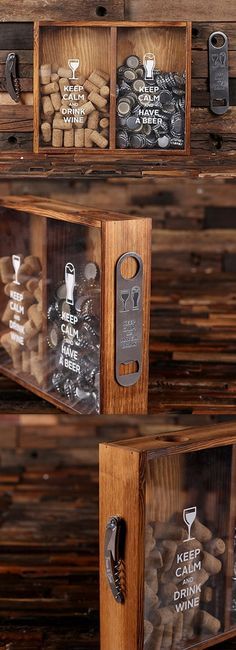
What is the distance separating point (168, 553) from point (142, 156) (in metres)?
0.77

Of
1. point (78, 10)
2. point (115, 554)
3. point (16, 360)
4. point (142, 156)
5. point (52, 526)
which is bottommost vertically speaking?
point (52, 526)

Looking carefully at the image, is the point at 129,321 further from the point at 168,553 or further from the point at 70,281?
the point at 168,553

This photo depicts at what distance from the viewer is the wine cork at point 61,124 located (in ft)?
6.25

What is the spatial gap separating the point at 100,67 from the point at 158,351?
0.67m

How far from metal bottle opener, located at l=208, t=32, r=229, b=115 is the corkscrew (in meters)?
0.86

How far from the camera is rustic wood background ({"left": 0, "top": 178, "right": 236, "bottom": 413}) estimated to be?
1974 millimetres

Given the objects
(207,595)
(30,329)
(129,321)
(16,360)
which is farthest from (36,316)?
(207,595)

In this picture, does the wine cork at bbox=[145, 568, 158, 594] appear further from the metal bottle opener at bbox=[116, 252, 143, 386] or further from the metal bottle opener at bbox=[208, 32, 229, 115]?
the metal bottle opener at bbox=[208, 32, 229, 115]

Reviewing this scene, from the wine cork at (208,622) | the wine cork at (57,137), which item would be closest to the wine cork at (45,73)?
the wine cork at (57,137)

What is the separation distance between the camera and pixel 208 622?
1.88 meters

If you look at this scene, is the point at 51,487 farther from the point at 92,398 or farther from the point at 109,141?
the point at 109,141

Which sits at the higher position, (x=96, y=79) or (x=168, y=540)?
(x=96, y=79)

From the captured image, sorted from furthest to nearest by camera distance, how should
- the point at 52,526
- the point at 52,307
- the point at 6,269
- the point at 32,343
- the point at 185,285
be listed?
the point at 185,285, the point at 52,526, the point at 6,269, the point at 32,343, the point at 52,307

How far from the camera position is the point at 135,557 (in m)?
1.62
